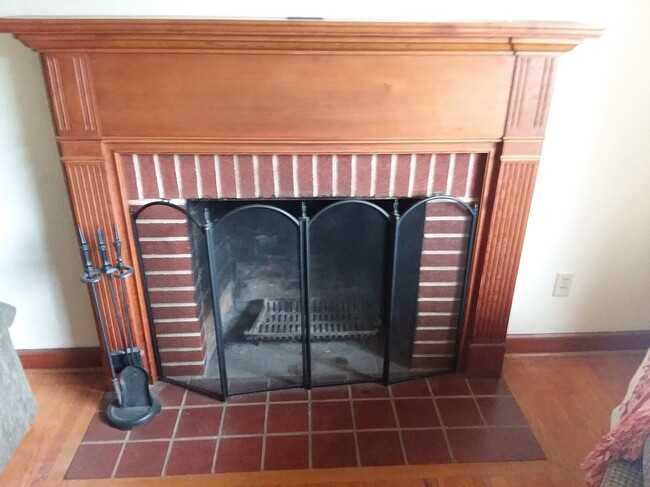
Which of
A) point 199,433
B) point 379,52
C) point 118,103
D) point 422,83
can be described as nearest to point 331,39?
point 379,52

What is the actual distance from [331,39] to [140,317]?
110 cm

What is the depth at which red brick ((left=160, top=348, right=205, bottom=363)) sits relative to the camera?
180 centimetres

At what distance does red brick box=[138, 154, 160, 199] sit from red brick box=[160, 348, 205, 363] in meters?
0.59

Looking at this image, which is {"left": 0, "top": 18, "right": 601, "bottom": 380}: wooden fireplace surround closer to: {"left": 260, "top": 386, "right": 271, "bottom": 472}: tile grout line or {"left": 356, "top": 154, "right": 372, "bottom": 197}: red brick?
{"left": 356, "top": 154, "right": 372, "bottom": 197}: red brick

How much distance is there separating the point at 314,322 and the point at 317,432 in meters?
0.49

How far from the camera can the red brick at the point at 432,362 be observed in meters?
1.88

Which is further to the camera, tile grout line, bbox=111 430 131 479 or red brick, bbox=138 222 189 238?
red brick, bbox=138 222 189 238

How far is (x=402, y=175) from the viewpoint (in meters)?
1.55

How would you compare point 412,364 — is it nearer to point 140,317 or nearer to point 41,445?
point 140,317

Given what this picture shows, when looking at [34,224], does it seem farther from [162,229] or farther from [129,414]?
[129,414]

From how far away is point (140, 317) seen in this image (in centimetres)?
171

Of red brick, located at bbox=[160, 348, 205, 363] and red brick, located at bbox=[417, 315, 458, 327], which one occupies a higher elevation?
red brick, located at bbox=[417, 315, 458, 327]

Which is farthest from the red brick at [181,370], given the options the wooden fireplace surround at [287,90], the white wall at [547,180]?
the wooden fireplace surround at [287,90]

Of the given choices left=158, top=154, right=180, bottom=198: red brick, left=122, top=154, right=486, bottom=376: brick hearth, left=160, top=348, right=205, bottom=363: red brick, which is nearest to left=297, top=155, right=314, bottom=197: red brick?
left=122, top=154, right=486, bottom=376: brick hearth
